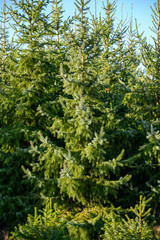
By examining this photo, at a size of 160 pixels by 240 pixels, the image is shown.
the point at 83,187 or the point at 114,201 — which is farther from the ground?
the point at 83,187

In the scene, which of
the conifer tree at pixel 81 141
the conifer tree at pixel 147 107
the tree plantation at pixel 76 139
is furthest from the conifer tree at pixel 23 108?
the conifer tree at pixel 147 107

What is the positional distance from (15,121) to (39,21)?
13.7 feet

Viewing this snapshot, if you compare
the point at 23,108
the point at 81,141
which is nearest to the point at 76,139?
the point at 81,141

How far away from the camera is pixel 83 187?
19.8 feet

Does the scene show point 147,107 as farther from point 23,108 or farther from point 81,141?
point 23,108

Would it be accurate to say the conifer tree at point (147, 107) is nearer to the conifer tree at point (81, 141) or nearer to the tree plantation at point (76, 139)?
the tree plantation at point (76, 139)

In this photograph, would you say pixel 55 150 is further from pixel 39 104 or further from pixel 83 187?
pixel 39 104

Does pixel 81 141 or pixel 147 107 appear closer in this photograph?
pixel 81 141

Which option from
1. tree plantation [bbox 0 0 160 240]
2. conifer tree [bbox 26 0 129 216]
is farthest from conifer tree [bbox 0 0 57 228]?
conifer tree [bbox 26 0 129 216]

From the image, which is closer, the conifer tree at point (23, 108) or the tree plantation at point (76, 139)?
the tree plantation at point (76, 139)

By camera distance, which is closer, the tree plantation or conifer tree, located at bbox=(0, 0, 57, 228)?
the tree plantation

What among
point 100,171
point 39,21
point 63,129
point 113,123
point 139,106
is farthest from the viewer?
point 39,21

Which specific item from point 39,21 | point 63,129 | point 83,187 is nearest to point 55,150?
point 63,129

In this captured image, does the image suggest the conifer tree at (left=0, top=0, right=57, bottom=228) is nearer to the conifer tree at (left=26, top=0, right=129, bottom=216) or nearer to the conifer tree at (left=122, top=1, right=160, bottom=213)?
the conifer tree at (left=26, top=0, right=129, bottom=216)
